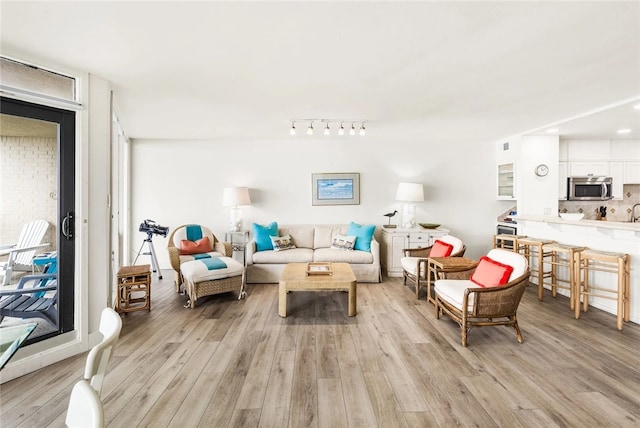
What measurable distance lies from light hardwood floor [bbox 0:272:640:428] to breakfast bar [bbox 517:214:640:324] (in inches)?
9.6

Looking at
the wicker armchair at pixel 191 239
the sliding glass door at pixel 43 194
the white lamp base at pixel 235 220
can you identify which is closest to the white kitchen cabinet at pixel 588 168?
the white lamp base at pixel 235 220

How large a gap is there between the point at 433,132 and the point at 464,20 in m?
3.30

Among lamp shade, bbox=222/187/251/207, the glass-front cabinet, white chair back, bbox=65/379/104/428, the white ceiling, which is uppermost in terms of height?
the white ceiling

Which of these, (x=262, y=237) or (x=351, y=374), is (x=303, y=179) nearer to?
(x=262, y=237)

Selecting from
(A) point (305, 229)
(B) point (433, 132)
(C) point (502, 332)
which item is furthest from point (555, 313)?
(A) point (305, 229)

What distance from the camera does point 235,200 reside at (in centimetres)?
511

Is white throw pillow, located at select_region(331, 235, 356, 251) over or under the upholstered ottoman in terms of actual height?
over

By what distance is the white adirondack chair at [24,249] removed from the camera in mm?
2406

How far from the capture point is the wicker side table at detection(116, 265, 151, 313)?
11.2ft

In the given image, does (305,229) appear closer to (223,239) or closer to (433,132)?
(223,239)

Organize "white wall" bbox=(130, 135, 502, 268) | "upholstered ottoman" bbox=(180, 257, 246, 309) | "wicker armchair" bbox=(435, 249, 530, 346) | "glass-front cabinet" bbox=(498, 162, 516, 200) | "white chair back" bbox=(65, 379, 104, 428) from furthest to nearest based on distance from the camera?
"white wall" bbox=(130, 135, 502, 268)
"glass-front cabinet" bbox=(498, 162, 516, 200)
"upholstered ottoman" bbox=(180, 257, 246, 309)
"wicker armchair" bbox=(435, 249, 530, 346)
"white chair back" bbox=(65, 379, 104, 428)

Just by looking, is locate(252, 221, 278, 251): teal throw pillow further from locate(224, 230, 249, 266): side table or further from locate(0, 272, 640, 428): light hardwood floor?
locate(0, 272, 640, 428): light hardwood floor

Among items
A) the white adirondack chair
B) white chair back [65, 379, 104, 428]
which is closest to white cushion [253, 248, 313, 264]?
the white adirondack chair

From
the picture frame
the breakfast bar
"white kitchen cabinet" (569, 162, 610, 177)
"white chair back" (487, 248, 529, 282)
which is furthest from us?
the picture frame
